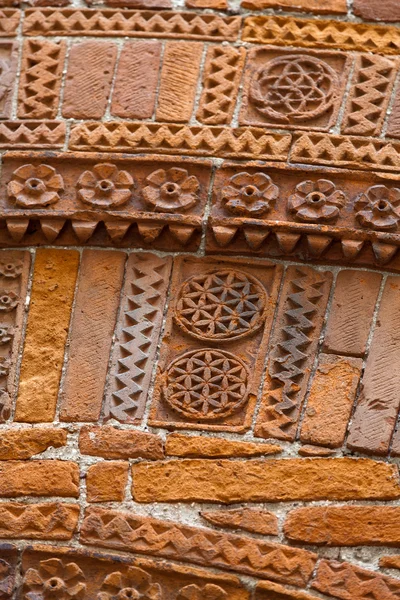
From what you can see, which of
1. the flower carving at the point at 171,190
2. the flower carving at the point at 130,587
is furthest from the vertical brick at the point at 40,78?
the flower carving at the point at 130,587

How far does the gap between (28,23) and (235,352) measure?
1654 millimetres

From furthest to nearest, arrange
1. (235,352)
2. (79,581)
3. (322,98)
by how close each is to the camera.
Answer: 1. (322,98)
2. (235,352)
3. (79,581)

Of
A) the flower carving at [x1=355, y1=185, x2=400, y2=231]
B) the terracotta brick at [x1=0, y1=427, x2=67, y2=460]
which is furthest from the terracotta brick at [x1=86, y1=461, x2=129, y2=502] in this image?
the flower carving at [x1=355, y1=185, x2=400, y2=231]

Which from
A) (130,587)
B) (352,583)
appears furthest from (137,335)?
(352,583)

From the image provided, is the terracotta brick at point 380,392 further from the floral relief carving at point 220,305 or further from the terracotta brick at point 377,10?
the terracotta brick at point 377,10

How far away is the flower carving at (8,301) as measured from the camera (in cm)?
560

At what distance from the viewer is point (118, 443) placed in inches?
209

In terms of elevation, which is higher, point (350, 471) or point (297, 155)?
point (297, 155)

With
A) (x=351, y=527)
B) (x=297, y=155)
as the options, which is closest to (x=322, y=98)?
(x=297, y=155)

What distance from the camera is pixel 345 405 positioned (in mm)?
5328

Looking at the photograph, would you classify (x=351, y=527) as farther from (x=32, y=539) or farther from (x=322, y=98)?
(x=322, y=98)

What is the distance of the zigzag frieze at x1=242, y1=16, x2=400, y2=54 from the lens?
606 cm

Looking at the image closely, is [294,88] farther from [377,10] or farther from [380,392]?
[380,392]

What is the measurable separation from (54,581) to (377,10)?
2552 millimetres
